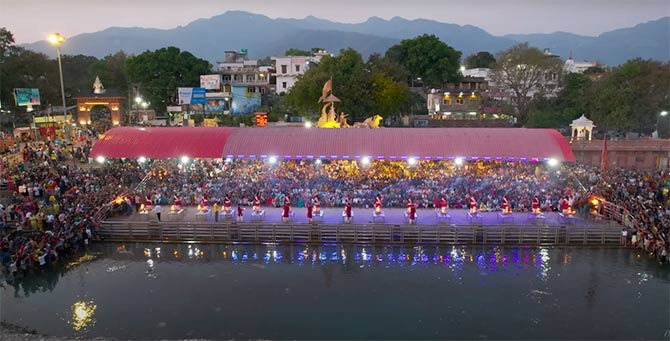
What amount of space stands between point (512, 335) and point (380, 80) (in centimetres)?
4504

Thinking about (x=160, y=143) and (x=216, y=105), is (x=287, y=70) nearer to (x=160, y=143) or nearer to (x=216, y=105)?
(x=216, y=105)

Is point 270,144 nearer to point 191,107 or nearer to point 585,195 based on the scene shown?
point 585,195

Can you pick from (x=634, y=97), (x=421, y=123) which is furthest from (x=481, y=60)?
(x=634, y=97)

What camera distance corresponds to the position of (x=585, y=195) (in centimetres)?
2928

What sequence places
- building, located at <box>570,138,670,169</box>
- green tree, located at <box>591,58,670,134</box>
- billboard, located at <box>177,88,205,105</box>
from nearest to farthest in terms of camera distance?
1. building, located at <box>570,138,670,169</box>
2. green tree, located at <box>591,58,670,134</box>
3. billboard, located at <box>177,88,205,105</box>

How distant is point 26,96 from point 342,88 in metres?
31.9

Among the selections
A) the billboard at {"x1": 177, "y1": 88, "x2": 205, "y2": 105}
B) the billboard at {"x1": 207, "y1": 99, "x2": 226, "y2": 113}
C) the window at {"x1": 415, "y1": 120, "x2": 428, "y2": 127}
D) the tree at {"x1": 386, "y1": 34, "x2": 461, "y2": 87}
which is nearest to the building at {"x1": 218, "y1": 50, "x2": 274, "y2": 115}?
the billboard at {"x1": 207, "y1": 99, "x2": 226, "y2": 113}

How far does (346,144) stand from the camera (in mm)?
33500

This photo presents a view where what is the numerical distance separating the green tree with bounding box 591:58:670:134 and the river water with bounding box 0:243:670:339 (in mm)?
31827

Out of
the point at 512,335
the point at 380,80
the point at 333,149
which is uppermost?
the point at 380,80

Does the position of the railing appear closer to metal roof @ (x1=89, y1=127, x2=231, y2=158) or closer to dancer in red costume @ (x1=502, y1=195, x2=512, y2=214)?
dancer in red costume @ (x1=502, y1=195, x2=512, y2=214)

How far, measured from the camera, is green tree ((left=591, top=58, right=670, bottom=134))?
49.2m

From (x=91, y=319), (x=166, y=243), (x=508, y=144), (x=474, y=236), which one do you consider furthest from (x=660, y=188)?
(x=91, y=319)

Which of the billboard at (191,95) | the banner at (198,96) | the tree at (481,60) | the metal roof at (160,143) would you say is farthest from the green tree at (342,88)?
Answer: the tree at (481,60)
